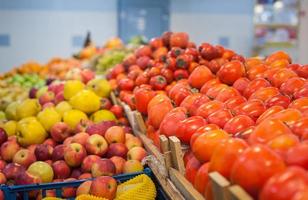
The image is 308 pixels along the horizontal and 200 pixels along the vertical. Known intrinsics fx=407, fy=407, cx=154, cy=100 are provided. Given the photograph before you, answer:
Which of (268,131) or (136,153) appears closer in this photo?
(268,131)

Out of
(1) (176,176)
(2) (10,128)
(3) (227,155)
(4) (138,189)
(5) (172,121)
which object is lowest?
(2) (10,128)

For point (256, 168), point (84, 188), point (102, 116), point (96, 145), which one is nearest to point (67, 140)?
point (96, 145)

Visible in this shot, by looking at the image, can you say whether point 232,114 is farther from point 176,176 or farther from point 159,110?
point 159,110

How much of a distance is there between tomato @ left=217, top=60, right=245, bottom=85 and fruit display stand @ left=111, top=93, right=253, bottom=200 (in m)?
0.48

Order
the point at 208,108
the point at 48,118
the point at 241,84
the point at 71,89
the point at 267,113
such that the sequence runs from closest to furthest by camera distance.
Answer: the point at 267,113, the point at 208,108, the point at 241,84, the point at 48,118, the point at 71,89

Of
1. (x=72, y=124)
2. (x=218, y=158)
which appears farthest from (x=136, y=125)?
(x=218, y=158)

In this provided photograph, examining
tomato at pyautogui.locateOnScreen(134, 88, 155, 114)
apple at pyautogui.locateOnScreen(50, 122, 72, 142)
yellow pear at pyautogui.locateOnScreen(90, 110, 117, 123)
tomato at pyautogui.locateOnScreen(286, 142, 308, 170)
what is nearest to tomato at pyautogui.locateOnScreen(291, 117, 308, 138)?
tomato at pyautogui.locateOnScreen(286, 142, 308, 170)

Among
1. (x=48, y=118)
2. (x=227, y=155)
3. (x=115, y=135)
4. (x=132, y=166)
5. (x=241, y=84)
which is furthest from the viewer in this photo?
(x=48, y=118)

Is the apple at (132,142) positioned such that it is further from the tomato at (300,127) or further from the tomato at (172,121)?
the tomato at (300,127)

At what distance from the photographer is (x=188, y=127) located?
147 centimetres

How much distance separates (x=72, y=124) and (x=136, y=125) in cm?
43

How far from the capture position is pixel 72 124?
2.52m

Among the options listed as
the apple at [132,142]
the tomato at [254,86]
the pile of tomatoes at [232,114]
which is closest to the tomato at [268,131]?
the pile of tomatoes at [232,114]

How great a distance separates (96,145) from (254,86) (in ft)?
2.84
